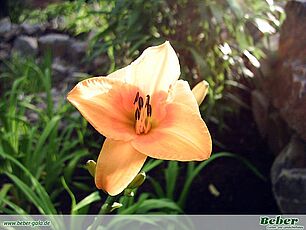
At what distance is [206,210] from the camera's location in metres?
1.43

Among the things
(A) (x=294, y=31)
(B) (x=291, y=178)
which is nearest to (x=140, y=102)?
(B) (x=291, y=178)

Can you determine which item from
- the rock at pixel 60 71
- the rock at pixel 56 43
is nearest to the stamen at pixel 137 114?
the rock at pixel 60 71

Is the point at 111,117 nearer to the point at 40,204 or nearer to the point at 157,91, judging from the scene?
the point at 157,91

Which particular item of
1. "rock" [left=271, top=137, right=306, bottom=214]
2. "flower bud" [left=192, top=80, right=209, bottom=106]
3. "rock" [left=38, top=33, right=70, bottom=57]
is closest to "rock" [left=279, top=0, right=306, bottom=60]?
"rock" [left=271, top=137, right=306, bottom=214]

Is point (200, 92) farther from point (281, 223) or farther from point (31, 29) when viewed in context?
point (31, 29)

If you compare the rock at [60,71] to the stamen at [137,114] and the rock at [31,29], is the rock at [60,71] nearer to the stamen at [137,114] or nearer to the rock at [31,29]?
the rock at [31,29]

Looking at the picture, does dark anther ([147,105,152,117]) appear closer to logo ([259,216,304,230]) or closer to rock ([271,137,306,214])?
logo ([259,216,304,230])

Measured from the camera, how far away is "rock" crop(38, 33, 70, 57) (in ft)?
8.72

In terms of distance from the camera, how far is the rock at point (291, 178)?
50.6 inches

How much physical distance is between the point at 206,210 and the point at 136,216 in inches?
13.2

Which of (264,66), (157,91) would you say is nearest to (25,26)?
(264,66)

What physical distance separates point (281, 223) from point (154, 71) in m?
0.61

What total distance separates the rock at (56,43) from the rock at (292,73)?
144 cm

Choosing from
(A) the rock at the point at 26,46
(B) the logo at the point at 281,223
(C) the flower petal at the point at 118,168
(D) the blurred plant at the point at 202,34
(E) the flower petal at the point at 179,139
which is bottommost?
(A) the rock at the point at 26,46
